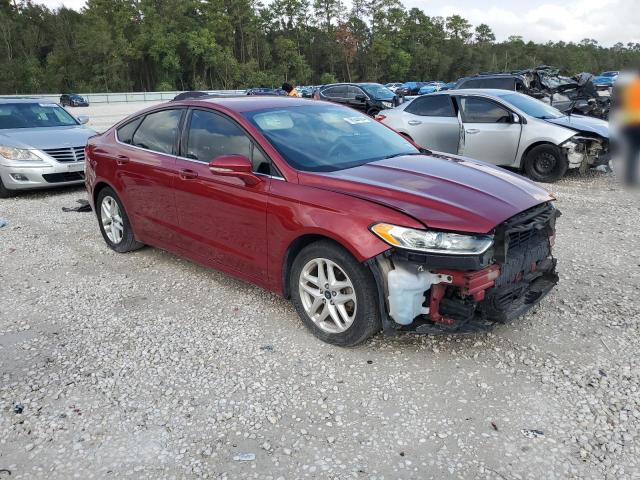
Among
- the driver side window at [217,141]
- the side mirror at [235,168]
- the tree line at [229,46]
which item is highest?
the tree line at [229,46]

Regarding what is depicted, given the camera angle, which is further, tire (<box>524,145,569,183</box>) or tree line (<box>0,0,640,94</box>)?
tree line (<box>0,0,640,94</box>)

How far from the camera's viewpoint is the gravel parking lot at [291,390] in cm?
253

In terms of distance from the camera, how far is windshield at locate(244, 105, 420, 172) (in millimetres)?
3818

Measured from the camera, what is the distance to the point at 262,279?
154 inches

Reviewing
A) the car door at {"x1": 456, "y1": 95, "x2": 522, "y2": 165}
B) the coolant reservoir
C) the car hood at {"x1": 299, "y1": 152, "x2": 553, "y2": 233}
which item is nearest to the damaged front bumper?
the coolant reservoir

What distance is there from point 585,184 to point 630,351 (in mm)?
5944

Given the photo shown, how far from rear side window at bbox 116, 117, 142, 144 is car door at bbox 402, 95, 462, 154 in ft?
18.4

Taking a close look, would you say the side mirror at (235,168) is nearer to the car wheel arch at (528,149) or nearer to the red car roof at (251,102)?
the red car roof at (251,102)

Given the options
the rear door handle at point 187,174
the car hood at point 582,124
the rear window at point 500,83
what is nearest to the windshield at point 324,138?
the rear door handle at point 187,174

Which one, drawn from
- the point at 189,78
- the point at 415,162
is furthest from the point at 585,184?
the point at 189,78

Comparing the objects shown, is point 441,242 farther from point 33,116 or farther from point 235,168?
point 33,116

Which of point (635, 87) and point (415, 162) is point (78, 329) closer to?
point (415, 162)

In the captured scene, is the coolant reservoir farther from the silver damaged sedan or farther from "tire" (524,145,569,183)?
the silver damaged sedan

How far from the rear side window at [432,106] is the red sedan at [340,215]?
505cm
